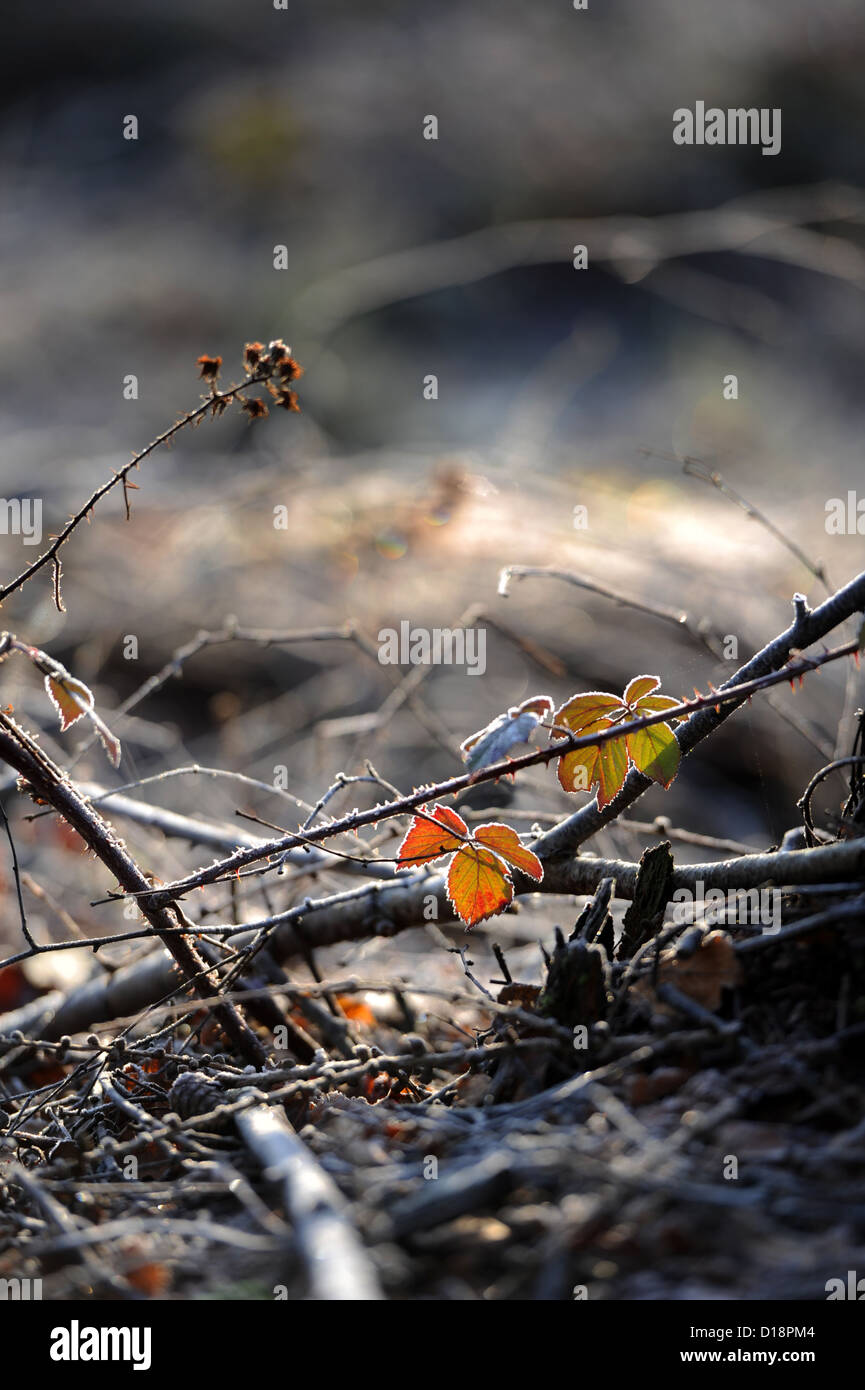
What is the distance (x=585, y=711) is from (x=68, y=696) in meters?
0.76

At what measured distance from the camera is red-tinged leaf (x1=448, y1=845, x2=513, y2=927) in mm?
1468

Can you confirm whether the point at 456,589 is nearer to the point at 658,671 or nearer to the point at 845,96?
the point at 658,671

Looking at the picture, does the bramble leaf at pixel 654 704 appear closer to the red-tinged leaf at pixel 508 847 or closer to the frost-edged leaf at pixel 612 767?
the frost-edged leaf at pixel 612 767

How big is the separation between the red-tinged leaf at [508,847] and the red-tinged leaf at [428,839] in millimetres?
31

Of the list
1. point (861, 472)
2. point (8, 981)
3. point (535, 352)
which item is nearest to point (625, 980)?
point (8, 981)

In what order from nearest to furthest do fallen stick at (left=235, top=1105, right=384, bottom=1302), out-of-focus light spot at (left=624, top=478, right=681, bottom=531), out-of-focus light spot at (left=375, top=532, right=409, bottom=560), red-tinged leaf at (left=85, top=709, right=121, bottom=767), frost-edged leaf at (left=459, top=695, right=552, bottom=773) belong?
fallen stick at (left=235, top=1105, right=384, bottom=1302)
frost-edged leaf at (left=459, top=695, right=552, bottom=773)
red-tinged leaf at (left=85, top=709, right=121, bottom=767)
out-of-focus light spot at (left=375, top=532, right=409, bottom=560)
out-of-focus light spot at (left=624, top=478, right=681, bottom=531)

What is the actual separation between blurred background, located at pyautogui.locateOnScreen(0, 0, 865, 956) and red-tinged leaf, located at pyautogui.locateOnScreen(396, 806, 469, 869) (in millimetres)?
957

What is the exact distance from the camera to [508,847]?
1.46 m

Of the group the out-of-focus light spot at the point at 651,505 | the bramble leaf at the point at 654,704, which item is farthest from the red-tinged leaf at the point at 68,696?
the out-of-focus light spot at the point at 651,505

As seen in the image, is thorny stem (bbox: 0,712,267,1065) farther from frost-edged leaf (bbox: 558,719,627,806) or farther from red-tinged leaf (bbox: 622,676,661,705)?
red-tinged leaf (bbox: 622,676,661,705)

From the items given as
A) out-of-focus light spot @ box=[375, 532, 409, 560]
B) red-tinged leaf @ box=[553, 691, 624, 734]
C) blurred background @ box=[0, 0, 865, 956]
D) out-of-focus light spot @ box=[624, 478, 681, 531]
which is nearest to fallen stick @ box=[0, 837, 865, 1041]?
red-tinged leaf @ box=[553, 691, 624, 734]

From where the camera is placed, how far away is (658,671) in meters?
4.31

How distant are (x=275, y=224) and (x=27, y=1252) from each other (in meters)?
12.8
